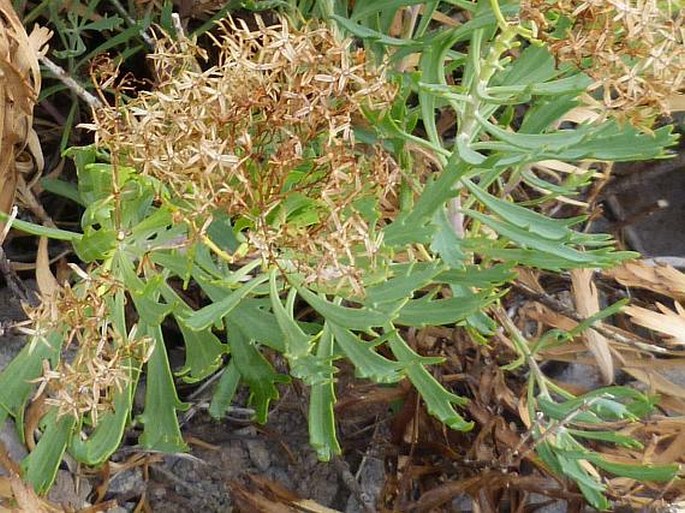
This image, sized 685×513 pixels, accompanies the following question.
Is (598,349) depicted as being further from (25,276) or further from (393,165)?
(25,276)

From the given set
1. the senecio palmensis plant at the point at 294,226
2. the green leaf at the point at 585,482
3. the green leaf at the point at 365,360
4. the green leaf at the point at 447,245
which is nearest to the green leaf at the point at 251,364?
the senecio palmensis plant at the point at 294,226

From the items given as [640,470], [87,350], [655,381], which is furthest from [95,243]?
[655,381]

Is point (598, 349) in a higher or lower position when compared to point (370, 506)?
higher

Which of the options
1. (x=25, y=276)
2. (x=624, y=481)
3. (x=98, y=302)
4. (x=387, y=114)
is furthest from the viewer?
(x=25, y=276)

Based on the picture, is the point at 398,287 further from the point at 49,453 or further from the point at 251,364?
the point at 49,453

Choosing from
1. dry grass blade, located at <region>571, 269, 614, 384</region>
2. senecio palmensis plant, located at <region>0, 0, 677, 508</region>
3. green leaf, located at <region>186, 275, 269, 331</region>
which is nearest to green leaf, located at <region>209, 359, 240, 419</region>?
senecio palmensis plant, located at <region>0, 0, 677, 508</region>

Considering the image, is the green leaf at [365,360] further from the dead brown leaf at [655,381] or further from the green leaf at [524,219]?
the dead brown leaf at [655,381]

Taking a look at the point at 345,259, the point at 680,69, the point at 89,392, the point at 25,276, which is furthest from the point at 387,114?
the point at 25,276

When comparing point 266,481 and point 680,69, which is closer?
point 680,69
